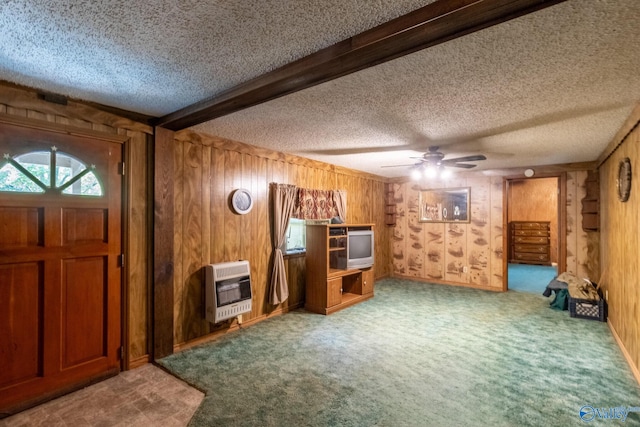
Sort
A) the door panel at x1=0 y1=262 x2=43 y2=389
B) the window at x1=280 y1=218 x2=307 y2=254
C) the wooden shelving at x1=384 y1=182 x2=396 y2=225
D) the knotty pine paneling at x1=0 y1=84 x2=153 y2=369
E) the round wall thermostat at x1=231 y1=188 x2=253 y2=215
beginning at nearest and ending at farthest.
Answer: the door panel at x1=0 y1=262 x2=43 y2=389 → the knotty pine paneling at x1=0 y1=84 x2=153 y2=369 → the round wall thermostat at x1=231 y1=188 x2=253 y2=215 → the window at x1=280 y1=218 x2=307 y2=254 → the wooden shelving at x1=384 y1=182 x2=396 y2=225

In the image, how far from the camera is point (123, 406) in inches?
87.4

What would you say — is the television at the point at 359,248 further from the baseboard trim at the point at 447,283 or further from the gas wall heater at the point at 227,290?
the baseboard trim at the point at 447,283

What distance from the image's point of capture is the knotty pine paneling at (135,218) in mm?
2588

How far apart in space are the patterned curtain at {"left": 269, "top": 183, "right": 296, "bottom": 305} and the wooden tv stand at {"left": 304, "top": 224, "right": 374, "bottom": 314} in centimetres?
41

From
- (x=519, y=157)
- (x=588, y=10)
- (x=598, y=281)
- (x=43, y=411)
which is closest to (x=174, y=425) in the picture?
(x=43, y=411)

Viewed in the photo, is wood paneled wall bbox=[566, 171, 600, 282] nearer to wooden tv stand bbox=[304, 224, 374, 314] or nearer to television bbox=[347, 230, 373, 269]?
television bbox=[347, 230, 373, 269]

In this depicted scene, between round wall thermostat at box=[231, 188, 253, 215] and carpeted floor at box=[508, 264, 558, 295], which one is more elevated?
round wall thermostat at box=[231, 188, 253, 215]

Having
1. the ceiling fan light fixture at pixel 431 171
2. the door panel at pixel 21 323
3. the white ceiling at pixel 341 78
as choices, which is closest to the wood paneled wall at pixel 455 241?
the ceiling fan light fixture at pixel 431 171

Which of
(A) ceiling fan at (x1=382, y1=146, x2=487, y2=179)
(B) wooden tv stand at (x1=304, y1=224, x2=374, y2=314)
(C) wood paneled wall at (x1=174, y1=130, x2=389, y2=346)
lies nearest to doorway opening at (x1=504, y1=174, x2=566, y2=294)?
(A) ceiling fan at (x1=382, y1=146, x2=487, y2=179)

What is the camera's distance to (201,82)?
213 cm

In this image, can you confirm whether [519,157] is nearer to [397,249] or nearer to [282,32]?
[397,249]

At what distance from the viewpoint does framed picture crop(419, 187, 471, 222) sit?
6004 mm

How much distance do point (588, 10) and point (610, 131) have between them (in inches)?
102

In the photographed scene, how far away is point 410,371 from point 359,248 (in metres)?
2.28
